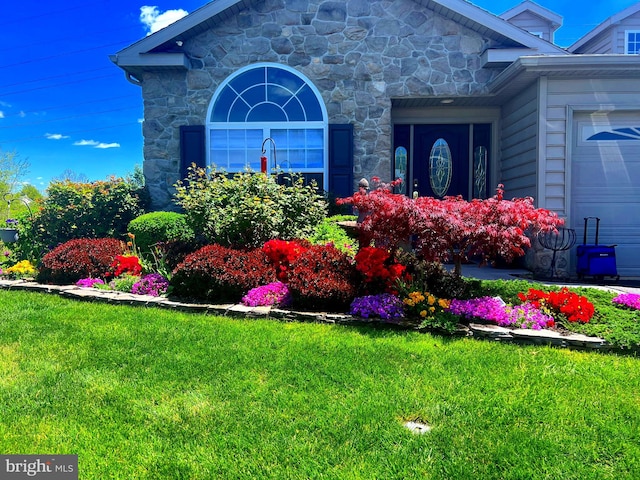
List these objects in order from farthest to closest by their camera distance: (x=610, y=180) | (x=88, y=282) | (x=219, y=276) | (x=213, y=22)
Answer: (x=213, y=22) → (x=610, y=180) → (x=88, y=282) → (x=219, y=276)

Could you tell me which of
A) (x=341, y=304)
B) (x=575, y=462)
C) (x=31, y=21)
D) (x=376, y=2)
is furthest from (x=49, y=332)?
(x=31, y=21)

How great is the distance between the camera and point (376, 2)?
7.47m

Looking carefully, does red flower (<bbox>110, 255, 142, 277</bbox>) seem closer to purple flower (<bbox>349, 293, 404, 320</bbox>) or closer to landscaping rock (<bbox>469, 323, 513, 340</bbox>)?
purple flower (<bbox>349, 293, 404, 320</bbox>)

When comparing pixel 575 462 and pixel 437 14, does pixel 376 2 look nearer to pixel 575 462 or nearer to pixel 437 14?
pixel 437 14

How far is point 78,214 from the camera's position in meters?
7.01

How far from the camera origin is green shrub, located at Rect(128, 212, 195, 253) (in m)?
6.00

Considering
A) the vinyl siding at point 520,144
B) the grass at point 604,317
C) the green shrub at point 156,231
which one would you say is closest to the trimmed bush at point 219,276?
the green shrub at point 156,231

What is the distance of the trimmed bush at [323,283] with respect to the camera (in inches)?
157

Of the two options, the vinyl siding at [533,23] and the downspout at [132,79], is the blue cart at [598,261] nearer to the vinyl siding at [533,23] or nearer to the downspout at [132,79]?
the downspout at [132,79]

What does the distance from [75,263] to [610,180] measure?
25.0ft

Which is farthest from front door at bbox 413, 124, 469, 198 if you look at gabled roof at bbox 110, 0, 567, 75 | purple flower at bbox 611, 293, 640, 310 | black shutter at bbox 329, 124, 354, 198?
purple flower at bbox 611, 293, 640, 310

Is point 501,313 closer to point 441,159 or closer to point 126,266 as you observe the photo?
point 126,266

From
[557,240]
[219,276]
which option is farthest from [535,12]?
[219,276]

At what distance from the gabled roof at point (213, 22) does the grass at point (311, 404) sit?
5.46 m
